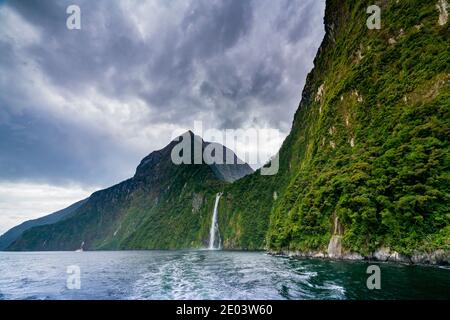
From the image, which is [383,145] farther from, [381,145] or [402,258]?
[402,258]

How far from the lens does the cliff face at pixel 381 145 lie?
1740 inches

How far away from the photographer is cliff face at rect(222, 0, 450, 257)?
44188 millimetres

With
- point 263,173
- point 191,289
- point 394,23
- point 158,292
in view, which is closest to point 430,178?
point 191,289

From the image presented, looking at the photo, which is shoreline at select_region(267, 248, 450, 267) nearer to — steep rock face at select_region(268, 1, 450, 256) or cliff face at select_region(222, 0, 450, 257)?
cliff face at select_region(222, 0, 450, 257)

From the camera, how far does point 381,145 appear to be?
63.2 metres

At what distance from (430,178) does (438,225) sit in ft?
25.7

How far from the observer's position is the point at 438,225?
39.8m
